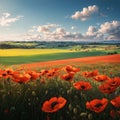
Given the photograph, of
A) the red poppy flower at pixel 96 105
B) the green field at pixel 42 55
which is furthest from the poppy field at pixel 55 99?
the green field at pixel 42 55

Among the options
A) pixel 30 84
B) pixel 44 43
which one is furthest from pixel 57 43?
pixel 30 84

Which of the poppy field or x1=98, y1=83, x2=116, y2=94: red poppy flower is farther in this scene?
x1=98, y1=83, x2=116, y2=94: red poppy flower

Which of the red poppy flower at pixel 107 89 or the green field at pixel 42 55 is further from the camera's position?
the green field at pixel 42 55

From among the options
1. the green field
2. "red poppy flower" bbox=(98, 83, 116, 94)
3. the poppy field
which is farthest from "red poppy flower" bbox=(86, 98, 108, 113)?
the green field

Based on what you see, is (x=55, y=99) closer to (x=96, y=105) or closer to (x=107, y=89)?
(x=96, y=105)

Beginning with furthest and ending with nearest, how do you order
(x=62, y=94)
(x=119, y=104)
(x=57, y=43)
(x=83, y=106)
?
(x=57, y=43) < (x=62, y=94) < (x=83, y=106) < (x=119, y=104)

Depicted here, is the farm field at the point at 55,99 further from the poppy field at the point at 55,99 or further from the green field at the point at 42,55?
the green field at the point at 42,55

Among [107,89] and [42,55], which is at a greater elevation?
[107,89]

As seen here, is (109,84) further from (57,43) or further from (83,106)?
(57,43)

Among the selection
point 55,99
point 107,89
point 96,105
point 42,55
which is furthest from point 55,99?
point 42,55

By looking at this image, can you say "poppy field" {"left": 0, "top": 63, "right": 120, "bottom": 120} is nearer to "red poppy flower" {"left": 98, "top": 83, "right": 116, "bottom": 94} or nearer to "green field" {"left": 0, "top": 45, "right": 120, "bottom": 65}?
"red poppy flower" {"left": 98, "top": 83, "right": 116, "bottom": 94}

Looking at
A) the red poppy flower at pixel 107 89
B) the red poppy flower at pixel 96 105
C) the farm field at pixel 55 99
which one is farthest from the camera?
the red poppy flower at pixel 107 89

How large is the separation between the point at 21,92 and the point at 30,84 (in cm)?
34

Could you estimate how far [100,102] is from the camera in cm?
225
